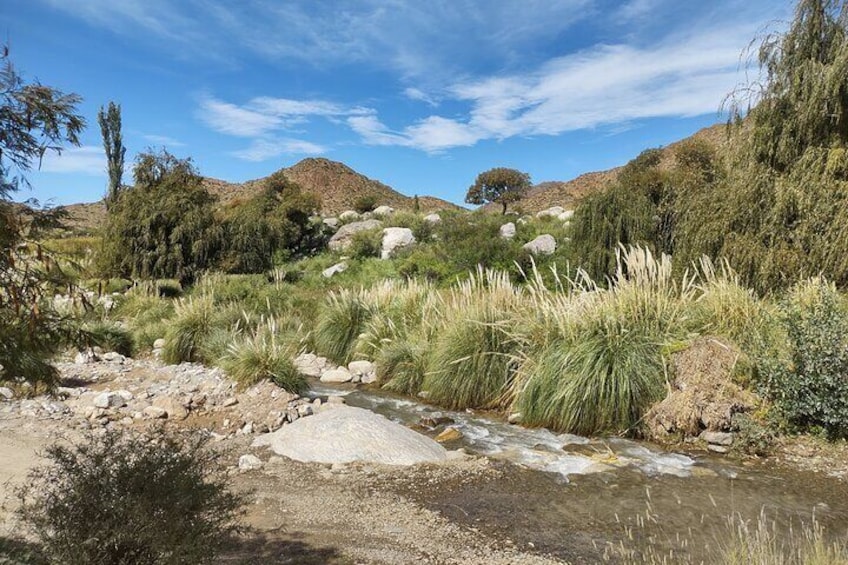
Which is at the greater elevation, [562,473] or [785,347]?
[785,347]

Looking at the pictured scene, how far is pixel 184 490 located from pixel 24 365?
0.87m

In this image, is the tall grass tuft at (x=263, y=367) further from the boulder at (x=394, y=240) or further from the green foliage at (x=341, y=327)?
the boulder at (x=394, y=240)

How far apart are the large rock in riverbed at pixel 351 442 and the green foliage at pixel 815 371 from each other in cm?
368

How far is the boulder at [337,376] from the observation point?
10156 millimetres

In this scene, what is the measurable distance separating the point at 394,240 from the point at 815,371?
66.5 ft

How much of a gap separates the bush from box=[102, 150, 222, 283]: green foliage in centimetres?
1919

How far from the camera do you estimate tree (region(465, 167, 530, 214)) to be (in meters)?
38.9

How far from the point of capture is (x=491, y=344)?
311 inches

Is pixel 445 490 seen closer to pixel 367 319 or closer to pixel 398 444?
pixel 398 444

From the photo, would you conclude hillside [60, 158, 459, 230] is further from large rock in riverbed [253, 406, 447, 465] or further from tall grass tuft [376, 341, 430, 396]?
large rock in riverbed [253, 406, 447, 465]

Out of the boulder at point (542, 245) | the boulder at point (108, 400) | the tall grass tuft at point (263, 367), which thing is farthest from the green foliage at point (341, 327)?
the boulder at point (542, 245)

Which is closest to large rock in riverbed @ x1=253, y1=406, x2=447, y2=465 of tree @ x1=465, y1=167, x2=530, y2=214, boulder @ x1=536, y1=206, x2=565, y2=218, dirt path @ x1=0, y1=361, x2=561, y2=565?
dirt path @ x1=0, y1=361, x2=561, y2=565

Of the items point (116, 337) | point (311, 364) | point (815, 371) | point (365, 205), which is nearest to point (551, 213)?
point (365, 205)

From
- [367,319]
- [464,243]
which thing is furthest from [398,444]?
[464,243]
